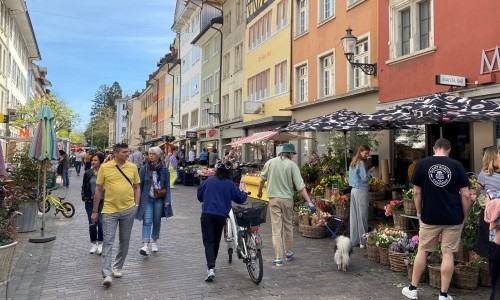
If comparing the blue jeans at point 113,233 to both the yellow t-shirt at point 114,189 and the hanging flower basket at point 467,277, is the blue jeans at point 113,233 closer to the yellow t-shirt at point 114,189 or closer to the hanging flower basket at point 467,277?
the yellow t-shirt at point 114,189

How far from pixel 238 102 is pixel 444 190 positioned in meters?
24.6

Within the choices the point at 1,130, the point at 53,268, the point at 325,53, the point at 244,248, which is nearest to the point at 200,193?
the point at 244,248

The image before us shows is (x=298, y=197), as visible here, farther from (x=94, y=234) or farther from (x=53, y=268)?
(x=53, y=268)

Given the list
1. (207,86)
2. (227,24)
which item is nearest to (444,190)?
(227,24)

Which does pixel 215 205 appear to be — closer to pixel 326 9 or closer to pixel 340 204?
pixel 340 204

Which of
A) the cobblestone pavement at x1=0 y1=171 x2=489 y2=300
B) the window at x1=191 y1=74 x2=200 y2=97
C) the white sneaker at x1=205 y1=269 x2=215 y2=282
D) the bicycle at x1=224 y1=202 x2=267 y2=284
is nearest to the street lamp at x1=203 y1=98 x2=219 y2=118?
the window at x1=191 y1=74 x2=200 y2=97

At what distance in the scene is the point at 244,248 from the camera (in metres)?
6.37

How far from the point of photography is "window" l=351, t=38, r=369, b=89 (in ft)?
49.5

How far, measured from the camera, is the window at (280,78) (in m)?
21.8

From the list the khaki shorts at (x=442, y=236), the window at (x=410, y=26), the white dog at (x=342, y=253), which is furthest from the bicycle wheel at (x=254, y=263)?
the window at (x=410, y=26)

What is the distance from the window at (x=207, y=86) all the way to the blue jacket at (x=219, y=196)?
97.9ft

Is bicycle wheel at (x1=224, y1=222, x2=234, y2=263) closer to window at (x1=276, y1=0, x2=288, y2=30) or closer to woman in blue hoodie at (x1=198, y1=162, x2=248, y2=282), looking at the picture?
woman in blue hoodie at (x1=198, y1=162, x2=248, y2=282)

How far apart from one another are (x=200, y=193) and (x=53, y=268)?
2511 mm

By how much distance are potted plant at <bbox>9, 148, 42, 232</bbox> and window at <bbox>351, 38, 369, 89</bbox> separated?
32.6 ft
